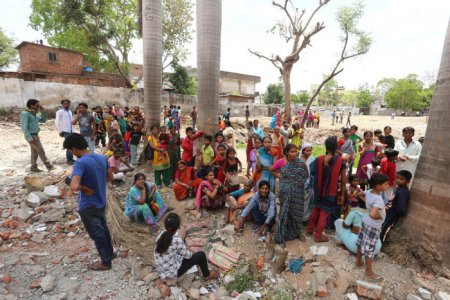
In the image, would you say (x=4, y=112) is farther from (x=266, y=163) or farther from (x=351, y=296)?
(x=351, y=296)

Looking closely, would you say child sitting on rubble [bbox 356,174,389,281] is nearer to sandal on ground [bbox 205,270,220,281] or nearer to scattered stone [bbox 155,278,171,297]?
sandal on ground [bbox 205,270,220,281]

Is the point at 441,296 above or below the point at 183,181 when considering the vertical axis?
below

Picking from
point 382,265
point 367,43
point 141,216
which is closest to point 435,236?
point 382,265

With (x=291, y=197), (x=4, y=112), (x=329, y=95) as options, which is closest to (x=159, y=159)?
(x=291, y=197)

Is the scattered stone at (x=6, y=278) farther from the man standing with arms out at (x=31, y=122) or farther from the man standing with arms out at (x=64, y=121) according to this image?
the man standing with arms out at (x=64, y=121)

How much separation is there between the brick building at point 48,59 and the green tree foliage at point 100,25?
1593mm

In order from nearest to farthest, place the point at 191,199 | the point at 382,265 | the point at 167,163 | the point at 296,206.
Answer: the point at 382,265
the point at 296,206
the point at 191,199
the point at 167,163

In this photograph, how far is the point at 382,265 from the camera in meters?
3.20

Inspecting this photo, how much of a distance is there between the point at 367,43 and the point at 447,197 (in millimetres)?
13493

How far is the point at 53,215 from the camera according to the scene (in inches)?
180

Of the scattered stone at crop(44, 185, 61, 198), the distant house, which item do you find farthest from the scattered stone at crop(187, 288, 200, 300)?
the distant house

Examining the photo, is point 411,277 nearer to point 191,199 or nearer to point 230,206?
point 230,206

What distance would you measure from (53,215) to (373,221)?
16.6 ft

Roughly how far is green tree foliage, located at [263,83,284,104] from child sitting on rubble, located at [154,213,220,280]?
129 ft
